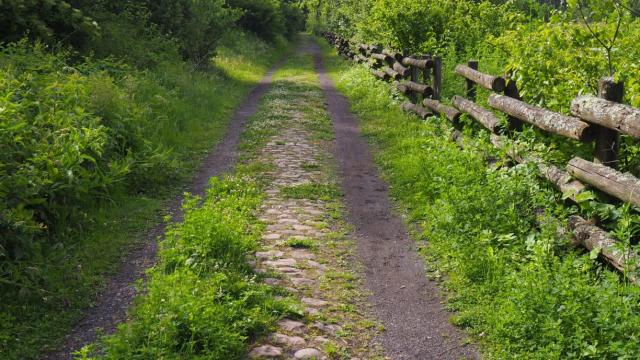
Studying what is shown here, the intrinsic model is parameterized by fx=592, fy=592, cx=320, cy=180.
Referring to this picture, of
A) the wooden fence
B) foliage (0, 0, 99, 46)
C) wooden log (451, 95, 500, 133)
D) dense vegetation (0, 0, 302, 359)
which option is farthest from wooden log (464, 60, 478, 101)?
foliage (0, 0, 99, 46)

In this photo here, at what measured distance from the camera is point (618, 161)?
5410 mm

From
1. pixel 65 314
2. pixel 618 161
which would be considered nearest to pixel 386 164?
pixel 618 161

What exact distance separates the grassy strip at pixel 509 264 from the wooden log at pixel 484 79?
0.74 metres

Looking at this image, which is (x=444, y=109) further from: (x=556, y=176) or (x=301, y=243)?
(x=301, y=243)

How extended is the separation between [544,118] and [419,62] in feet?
23.2

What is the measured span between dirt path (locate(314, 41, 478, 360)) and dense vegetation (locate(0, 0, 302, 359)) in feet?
8.02

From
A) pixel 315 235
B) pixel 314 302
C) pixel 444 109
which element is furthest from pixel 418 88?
pixel 314 302

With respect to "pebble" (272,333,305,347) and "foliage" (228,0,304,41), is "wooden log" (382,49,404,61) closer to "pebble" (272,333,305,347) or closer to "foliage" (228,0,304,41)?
"pebble" (272,333,305,347)

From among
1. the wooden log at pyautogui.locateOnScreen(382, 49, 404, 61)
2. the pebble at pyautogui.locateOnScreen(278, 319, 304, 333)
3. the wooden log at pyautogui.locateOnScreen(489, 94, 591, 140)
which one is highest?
the wooden log at pyautogui.locateOnScreen(489, 94, 591, 140)

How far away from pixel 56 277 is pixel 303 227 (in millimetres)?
2593

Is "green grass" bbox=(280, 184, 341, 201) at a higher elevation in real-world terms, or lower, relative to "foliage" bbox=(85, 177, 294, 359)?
lower

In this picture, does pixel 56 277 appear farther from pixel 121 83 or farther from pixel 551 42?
pixel 121 83

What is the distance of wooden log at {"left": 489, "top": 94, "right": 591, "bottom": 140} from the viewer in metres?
5.44

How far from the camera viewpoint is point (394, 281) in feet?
17.8
